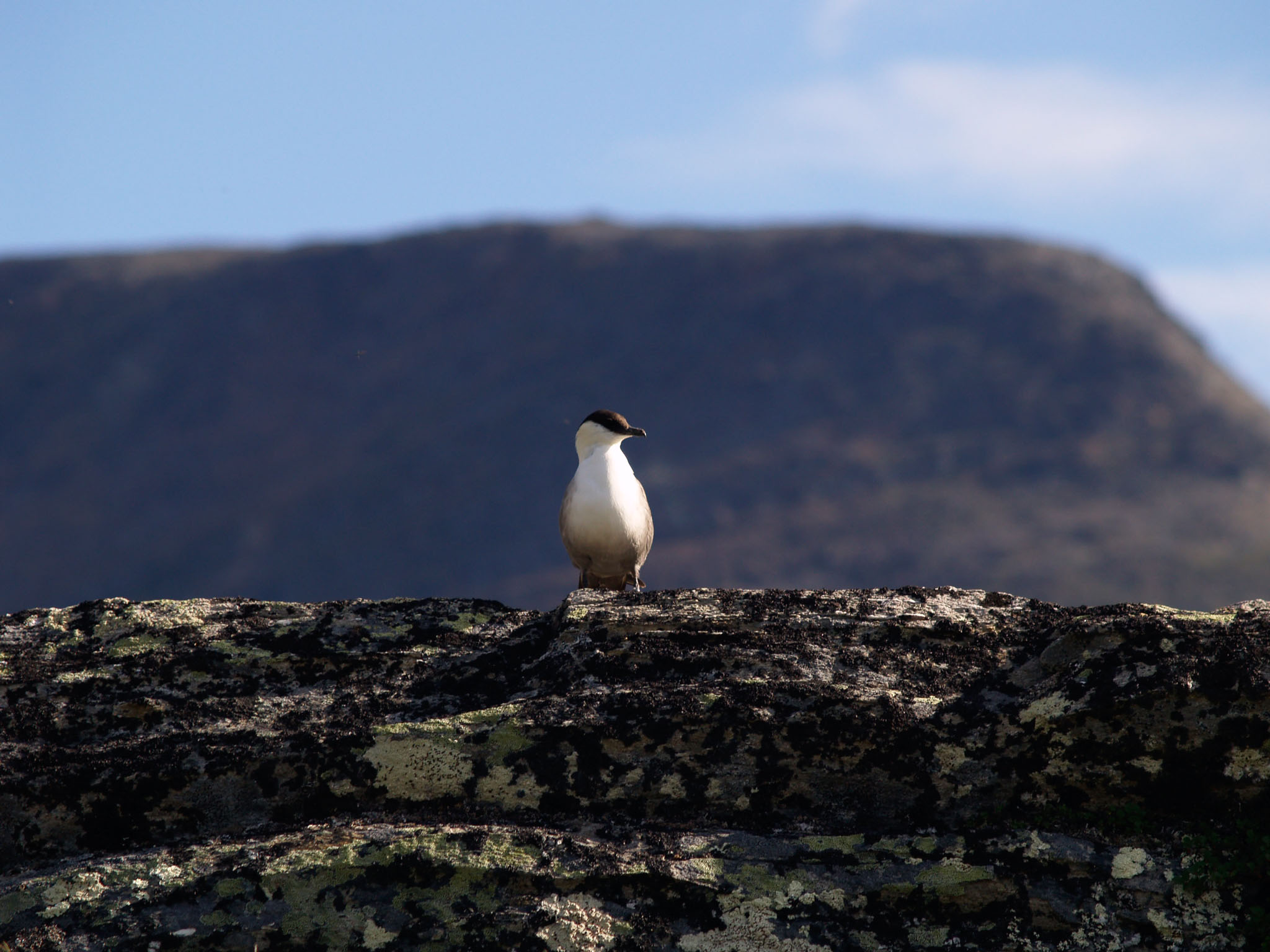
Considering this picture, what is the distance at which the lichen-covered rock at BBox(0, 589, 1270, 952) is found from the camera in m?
5.39

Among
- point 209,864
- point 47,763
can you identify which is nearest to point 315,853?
point 209,864

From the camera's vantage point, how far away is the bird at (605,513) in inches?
508

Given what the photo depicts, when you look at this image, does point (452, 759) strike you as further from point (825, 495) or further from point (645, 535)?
point (825, 495)

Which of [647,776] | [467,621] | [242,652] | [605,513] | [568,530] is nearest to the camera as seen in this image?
[647,776]

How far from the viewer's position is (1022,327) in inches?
7785

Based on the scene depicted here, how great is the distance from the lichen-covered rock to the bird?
488 cm

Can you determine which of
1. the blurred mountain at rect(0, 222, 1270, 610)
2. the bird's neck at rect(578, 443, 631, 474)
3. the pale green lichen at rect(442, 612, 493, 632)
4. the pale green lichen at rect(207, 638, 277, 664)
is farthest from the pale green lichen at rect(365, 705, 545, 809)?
the blurred mountain at rect(0, 222, 1270, 610)

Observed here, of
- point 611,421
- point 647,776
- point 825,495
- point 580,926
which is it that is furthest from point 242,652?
point 825,495

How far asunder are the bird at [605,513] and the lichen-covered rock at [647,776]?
488 cm

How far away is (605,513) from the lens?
507 inches

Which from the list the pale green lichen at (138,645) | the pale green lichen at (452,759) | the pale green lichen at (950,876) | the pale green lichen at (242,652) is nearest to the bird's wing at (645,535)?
the pale green lichen at (242,652)

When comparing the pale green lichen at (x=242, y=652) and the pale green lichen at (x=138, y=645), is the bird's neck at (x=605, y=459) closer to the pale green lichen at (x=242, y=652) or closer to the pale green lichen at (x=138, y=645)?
the pale green lichen at (x=242, y=652)

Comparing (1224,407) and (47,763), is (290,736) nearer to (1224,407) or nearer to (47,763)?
(47,763)

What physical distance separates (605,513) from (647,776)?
264 inches
